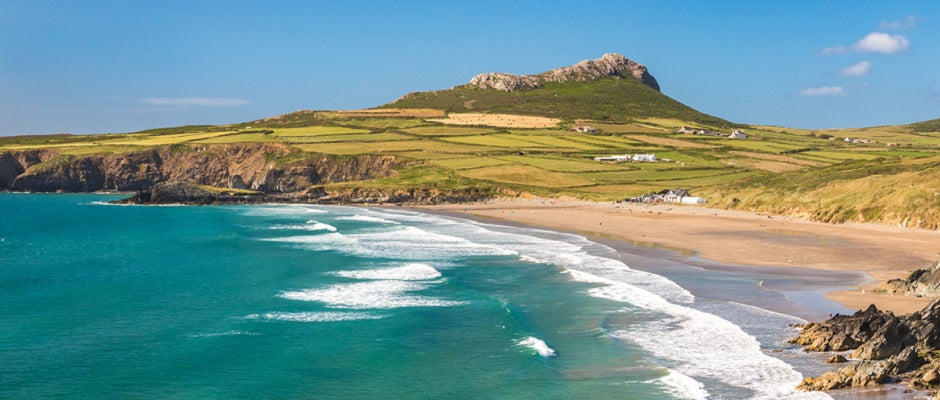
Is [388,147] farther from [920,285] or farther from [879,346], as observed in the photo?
[879,346]

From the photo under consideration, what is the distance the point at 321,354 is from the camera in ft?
88.2

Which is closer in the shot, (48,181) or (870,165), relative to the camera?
(870,165)

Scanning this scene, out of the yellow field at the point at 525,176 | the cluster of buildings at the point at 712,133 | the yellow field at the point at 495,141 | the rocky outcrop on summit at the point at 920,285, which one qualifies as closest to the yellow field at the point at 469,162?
the yellow field at the point at 525,176

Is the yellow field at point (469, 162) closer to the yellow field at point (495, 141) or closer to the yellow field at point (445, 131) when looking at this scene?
the yellow field at point (495, 141)

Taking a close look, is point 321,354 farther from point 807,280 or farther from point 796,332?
point 807,280

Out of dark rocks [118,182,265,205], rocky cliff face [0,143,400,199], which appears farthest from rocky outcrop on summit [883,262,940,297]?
dark rocks [118,182,265,205]

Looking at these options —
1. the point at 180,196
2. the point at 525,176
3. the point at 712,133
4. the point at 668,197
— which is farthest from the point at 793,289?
the point at 712,133

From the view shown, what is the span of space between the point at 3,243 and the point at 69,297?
1441 inches

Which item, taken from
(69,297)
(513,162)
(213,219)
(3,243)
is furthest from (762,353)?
(513,162)

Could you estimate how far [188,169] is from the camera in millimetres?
144875

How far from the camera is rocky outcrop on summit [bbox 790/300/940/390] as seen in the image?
21344 mm

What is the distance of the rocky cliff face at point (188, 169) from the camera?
5300 inches

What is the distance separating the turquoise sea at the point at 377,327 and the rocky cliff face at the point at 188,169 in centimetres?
7565

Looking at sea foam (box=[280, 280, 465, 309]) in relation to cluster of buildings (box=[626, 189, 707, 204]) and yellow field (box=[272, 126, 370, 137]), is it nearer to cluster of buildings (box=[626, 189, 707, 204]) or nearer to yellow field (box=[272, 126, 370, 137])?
cluster of buildings (box=[626, 189, 707, 204])
